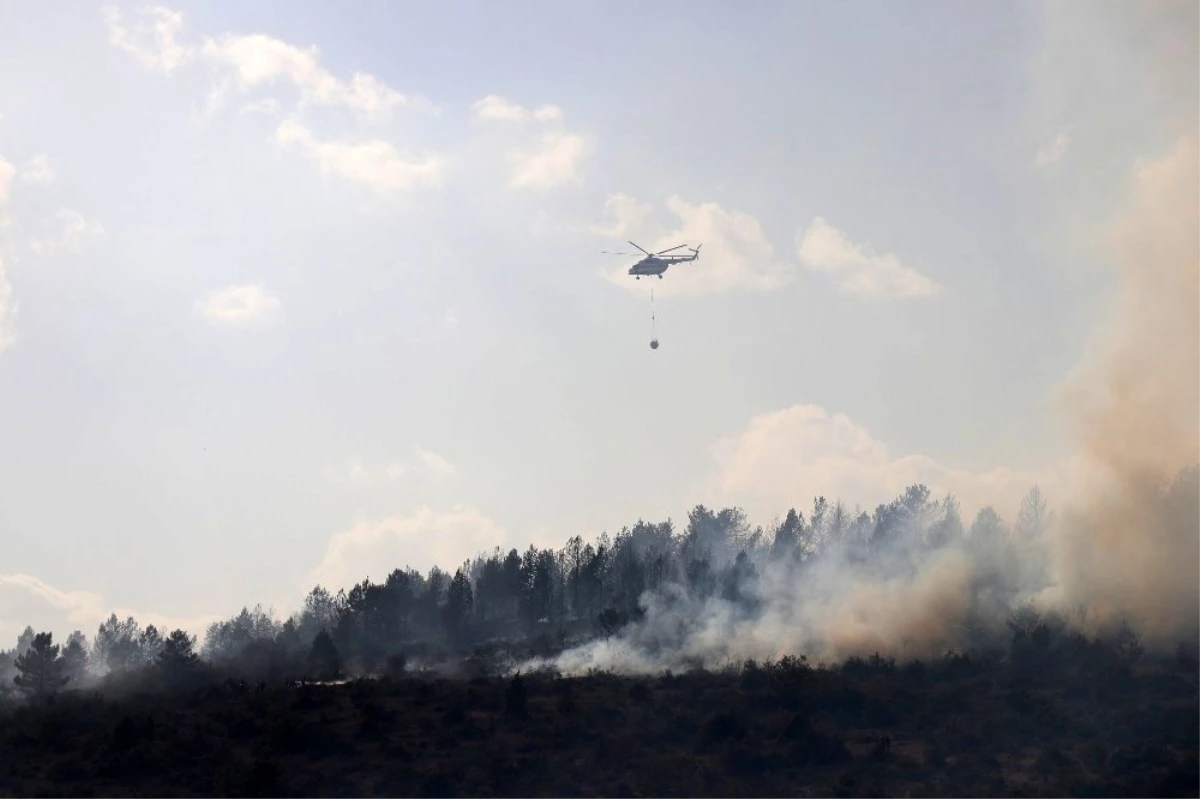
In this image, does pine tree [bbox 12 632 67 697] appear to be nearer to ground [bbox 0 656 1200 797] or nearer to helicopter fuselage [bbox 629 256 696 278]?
ground [bbox 0 656 1200 797]

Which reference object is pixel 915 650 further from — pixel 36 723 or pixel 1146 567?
pixel 36 723

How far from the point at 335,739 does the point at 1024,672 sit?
54045 millimetres

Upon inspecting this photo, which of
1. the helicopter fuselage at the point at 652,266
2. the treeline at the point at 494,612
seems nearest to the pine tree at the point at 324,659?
the treeline at the point at 494,612

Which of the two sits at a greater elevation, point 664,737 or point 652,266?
point 652,266

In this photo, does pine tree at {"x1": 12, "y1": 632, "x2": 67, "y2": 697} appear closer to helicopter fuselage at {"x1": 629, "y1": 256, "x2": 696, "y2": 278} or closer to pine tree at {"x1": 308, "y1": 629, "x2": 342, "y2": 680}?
pine tree at {"x1": 308, "y1": 629, "x2": 342, "y2": 680}

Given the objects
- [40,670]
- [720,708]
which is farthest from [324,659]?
[720,708]

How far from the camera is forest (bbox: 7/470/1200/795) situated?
7625cm

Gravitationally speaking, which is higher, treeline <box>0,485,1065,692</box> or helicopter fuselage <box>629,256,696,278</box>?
helicopter fuselage <box>629,256,696,278</box>

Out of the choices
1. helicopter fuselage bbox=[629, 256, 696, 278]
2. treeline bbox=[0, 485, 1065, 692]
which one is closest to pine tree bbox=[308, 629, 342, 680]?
treeline bbox=[0, 485, 1065, 692]

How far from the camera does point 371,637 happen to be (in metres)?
166

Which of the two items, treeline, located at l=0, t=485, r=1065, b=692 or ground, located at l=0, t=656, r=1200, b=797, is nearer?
ground, located at l=0, t=656, r=1200, b=797

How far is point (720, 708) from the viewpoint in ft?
298

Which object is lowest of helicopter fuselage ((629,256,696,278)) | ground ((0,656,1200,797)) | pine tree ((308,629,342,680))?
ground ((0,656,1200,797))

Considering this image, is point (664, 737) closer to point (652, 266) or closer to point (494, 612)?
point (652, 266)
